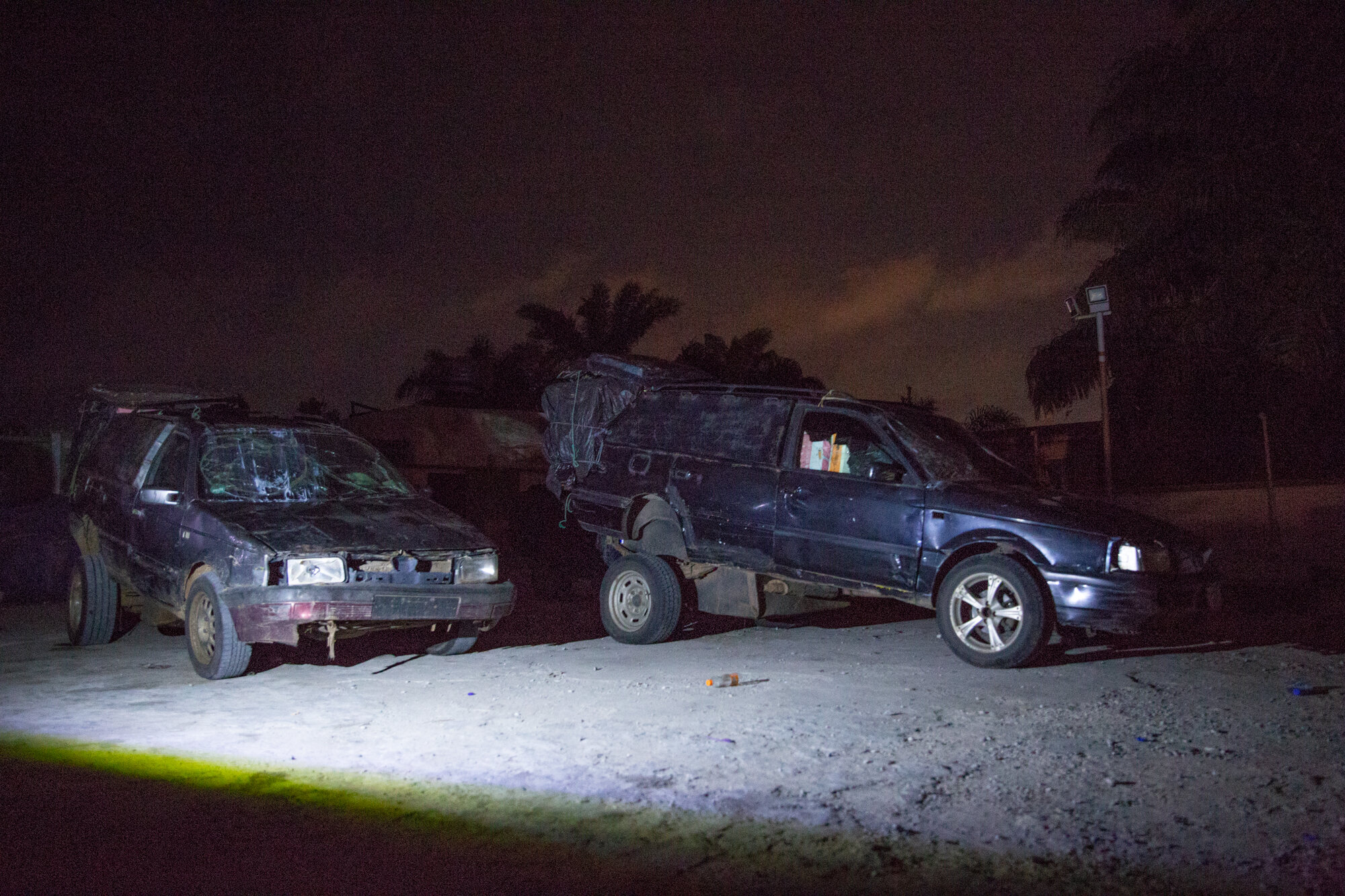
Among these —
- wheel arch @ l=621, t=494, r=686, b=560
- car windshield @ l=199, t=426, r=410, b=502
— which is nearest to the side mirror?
wheel arch @ l=621, t=494, r=686, b=560

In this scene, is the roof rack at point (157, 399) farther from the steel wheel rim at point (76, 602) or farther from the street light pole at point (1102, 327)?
the street light pole at point (1102, 327)

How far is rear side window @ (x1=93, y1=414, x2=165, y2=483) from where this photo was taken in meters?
8.25

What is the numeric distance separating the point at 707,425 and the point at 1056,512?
2871mm

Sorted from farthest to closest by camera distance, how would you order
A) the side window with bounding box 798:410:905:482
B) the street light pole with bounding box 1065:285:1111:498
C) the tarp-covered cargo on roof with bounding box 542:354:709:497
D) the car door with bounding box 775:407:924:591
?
the street light pole with bounding box 1065:285:1111:498
the tarp-covered cargo on roof with bounding box 542:354:709:497
the side window with bounding box 798:410:905:482
the car door with bounding box 775:407:924:591

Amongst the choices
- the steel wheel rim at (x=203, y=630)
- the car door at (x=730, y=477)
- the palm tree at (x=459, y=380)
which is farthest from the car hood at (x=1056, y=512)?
the palm tree at (x=459, y=380)

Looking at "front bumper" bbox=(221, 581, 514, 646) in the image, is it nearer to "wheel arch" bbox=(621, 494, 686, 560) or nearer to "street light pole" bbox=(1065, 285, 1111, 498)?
"wheel arch" bbox=(621, 494, 686, 560)

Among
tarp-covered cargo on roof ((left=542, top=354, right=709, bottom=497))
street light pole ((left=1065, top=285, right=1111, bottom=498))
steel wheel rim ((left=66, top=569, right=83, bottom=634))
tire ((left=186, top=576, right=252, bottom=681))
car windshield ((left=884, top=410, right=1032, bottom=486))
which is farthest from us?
street light pole ((left=1065, top=285, right=1111, bottom=498))

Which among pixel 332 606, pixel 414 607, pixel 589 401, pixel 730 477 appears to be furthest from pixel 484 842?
pixel 589 401

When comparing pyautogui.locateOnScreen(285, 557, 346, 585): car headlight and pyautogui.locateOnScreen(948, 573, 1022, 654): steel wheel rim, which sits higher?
pyautogui.locateOnScreen(285, 557, 346, 585): car headlight

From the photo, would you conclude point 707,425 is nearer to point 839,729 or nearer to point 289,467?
point 289,467

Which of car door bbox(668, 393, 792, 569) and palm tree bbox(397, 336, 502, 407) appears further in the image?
palm tree bbox(397, 336, 502, 407)

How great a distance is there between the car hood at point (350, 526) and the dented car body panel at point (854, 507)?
176cm

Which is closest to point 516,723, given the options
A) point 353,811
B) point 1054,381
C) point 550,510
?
point 353,811

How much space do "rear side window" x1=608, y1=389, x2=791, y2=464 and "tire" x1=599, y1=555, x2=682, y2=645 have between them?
1.00 meters
